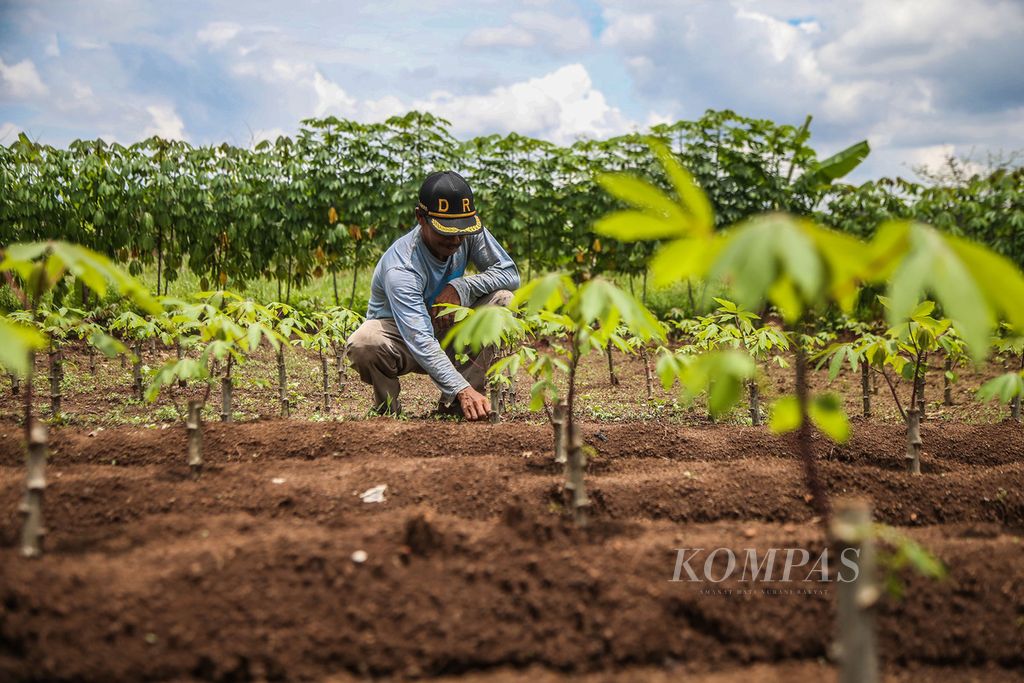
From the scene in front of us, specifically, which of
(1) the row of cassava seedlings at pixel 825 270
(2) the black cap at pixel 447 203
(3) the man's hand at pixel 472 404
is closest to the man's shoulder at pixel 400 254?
(2) the black cap at pixel 447 203

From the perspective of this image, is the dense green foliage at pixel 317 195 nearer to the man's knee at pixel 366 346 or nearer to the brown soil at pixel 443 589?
the man's knee at pixel 366 346

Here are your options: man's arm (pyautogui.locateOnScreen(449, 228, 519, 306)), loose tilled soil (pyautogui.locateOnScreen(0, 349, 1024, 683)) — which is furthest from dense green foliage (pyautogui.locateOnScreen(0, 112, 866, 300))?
loose tilled soil (pyautogui.locateOnScreen(0, 349, 1024, 683))

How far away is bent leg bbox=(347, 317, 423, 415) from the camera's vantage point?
3.81 metres

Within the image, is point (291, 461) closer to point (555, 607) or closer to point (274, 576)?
point (274, 576)

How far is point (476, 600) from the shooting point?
1.42m

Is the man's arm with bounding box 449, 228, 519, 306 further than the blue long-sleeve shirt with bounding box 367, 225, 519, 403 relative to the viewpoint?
Yes

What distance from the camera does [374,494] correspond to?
2160mm

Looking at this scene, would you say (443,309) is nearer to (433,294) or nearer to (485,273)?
(433,294)

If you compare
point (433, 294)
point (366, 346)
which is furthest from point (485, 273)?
point (366, 346)

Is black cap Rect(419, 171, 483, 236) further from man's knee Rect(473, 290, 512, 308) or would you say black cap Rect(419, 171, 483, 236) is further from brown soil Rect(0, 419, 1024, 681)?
brown soil Rect(0, 419, 1024, 681)

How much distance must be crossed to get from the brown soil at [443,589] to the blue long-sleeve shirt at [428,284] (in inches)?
45.9

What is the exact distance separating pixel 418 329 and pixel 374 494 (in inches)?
56.1

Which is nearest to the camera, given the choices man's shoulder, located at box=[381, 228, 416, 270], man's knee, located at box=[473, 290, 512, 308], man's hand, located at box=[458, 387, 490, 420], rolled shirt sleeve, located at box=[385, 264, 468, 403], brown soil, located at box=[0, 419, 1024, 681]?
brown soil, located at box=[0, 419, 1024, 681]

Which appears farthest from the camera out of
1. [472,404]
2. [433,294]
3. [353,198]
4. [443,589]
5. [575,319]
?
[353,198]
